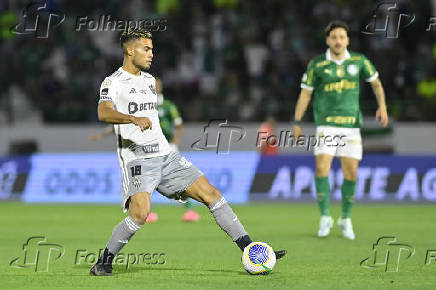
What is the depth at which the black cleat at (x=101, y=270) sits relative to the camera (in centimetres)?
820

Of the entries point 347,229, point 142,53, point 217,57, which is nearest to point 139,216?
point 142,53

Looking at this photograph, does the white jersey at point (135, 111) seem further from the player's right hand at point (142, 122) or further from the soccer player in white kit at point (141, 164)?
the player's right hand at point (142, 122)

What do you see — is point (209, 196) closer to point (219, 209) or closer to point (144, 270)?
point (219, 209)

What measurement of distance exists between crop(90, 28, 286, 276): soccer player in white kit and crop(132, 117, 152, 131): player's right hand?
0.35m

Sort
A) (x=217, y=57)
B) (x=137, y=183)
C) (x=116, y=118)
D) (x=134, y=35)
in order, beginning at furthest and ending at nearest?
1. (x=217, y=57)
2. (x=134, y=35)
3. (x=137, y=183)
4. (x=116, y=118)

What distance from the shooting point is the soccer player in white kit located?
8.20m

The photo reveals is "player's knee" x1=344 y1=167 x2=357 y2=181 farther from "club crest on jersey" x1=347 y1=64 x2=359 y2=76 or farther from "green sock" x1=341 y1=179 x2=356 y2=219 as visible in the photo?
"club crest on jersey" x1=347 y1=64 x2=359 y2=76

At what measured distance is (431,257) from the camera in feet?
31.1

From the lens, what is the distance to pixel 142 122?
7738mm

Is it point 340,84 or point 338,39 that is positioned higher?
point 338,39

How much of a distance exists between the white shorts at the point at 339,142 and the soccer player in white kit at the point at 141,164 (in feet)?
11.1

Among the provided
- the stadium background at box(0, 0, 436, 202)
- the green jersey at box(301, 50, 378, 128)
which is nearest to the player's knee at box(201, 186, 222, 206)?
the green jersey at box(301, 50, 378, 128)

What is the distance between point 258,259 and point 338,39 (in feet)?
13.6

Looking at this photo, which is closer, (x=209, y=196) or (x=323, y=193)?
(x=209, y=196)
